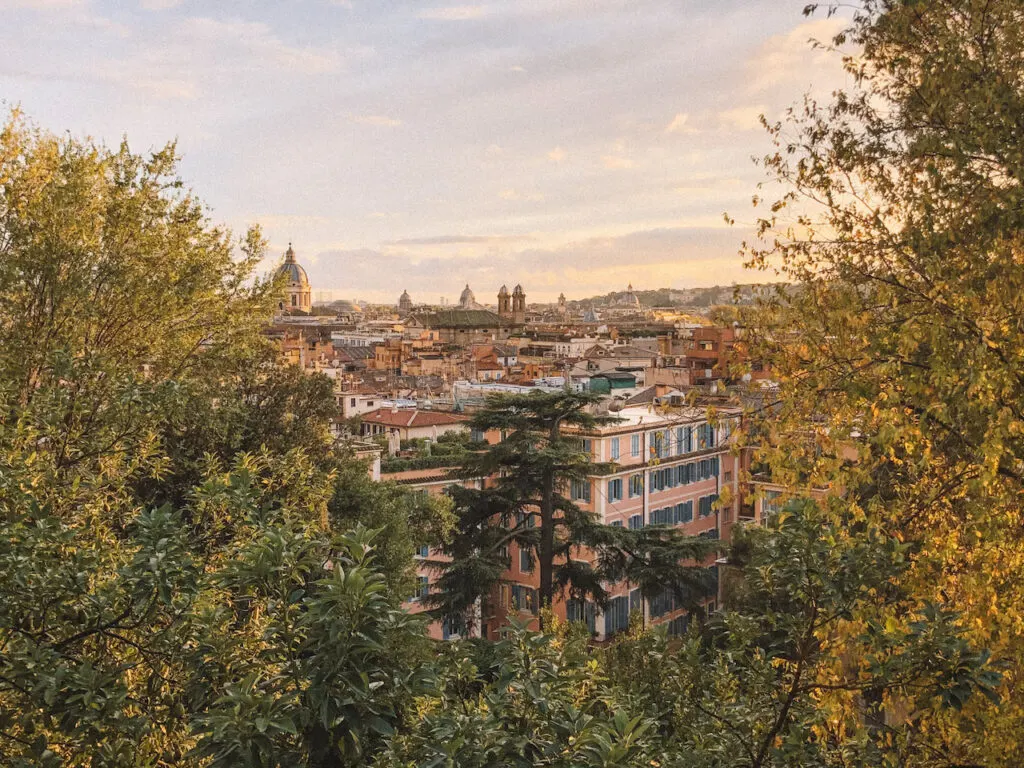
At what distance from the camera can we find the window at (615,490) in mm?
30969

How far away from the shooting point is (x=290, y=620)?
380cm

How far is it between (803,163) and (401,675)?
216 inches

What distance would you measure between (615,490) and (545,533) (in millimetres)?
12081

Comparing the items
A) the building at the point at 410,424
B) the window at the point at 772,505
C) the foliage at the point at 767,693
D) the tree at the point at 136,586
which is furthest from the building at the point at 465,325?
the foliage at the point at 767,693

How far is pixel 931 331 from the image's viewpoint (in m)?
5.32

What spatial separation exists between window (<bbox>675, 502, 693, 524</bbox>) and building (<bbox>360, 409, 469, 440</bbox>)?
29.5ft

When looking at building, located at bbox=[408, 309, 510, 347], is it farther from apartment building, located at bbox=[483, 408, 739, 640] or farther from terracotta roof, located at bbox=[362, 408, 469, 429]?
apartment building, located at bbox=[483, 408, 739, 640]

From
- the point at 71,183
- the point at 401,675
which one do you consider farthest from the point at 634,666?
the point at 71,183

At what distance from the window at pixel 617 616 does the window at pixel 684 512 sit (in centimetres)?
565

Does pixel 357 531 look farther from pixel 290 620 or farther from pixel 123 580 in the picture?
pixel 123 580

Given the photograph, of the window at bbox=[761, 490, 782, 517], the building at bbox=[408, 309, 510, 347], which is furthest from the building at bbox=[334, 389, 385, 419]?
Result: the building at bbox=[408, 309, 510, 347]

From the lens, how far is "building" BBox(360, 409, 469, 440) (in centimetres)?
3650

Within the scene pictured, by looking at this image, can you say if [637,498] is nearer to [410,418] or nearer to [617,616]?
[617,616]

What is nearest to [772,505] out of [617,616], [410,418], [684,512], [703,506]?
[617,616]
